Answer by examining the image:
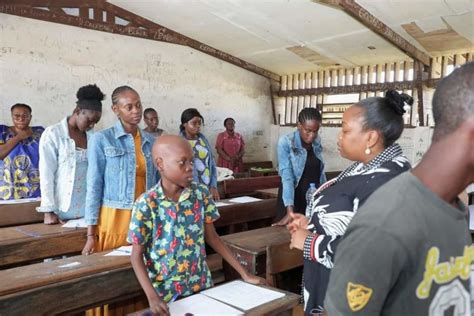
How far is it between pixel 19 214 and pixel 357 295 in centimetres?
308

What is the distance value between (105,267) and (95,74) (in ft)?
17.1

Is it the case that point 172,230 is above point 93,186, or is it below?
below

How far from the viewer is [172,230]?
157 cm

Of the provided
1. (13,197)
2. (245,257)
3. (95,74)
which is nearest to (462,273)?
(245,257)

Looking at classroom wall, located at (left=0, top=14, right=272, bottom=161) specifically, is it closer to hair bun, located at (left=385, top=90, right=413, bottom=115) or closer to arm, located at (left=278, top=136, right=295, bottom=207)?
arm, located at (left=278, top=136, right=295, bottom=207)

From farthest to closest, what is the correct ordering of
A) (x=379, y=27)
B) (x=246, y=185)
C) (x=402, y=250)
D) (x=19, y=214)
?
(x=379, y=27)
(x=246, y=185)
(x=19, y=214)
(x=402, y=250)

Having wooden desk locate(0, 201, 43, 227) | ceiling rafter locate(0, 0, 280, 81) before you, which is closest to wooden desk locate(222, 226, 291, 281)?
wooden desk locate(0, 201, 43, 227)

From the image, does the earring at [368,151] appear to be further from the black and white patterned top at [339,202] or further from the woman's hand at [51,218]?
the woman's hand at [51,218]

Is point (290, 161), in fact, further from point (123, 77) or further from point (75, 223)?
point (123, 77)

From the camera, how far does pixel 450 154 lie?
2.23ft

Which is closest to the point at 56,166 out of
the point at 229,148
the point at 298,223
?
the point at 298,223

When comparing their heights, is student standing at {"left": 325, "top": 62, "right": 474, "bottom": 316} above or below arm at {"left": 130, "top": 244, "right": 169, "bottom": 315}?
above

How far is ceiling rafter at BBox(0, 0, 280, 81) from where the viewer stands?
5.65m

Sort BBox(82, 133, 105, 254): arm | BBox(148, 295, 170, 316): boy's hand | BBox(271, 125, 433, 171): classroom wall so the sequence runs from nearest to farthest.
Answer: BBox(148, 295, 170, 316): boy's hand
BBox(82, 133, 105, 254): arm
BBox(271, 125, 433, 171): classroom wall
